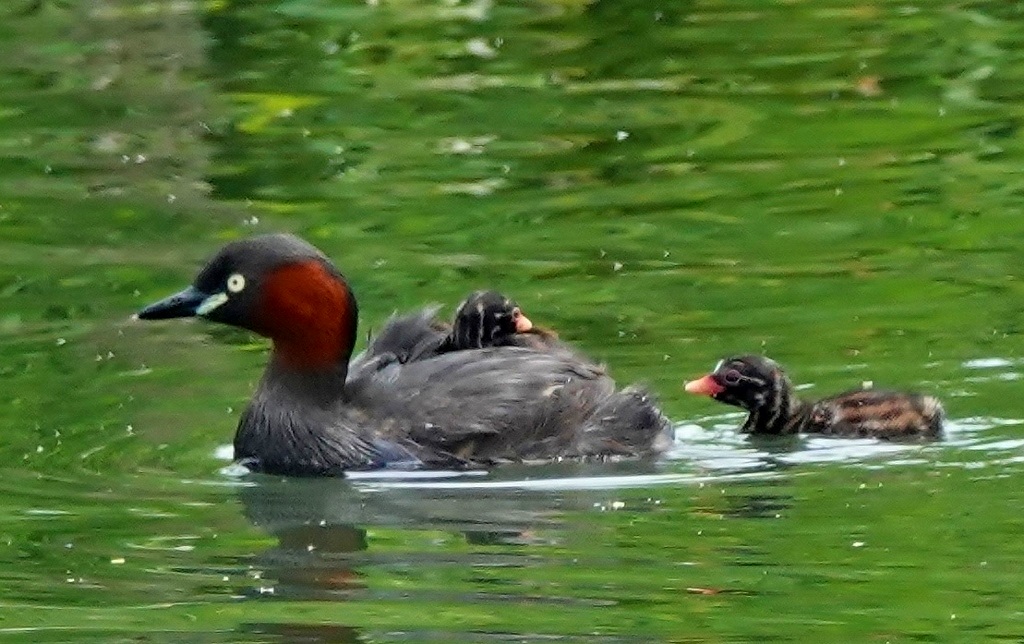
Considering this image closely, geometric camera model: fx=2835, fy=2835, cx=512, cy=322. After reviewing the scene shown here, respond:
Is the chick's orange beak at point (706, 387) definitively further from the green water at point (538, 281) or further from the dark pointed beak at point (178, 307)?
the dark pointed beak at point (178, 307)

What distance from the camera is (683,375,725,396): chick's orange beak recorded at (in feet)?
33.9

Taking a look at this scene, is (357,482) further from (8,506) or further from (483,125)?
(483,125)

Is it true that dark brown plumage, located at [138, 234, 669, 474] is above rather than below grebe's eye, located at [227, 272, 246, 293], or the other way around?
below

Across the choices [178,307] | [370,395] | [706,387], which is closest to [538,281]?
[706,387]

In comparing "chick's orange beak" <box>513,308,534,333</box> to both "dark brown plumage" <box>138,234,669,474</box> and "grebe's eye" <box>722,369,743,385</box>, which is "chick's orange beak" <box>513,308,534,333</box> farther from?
"grebe's eye" <box>722,369,743,385</box>

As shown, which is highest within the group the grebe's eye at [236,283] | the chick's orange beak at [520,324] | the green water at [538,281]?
the grebe's eye at [236,283]

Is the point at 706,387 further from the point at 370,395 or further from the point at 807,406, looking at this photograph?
the point at 370,395

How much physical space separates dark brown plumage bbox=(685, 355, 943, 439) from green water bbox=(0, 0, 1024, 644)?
0.08 metres

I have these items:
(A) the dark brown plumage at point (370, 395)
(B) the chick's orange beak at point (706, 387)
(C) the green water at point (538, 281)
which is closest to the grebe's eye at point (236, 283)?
(A) the dark brown plumage at point (370, 395)

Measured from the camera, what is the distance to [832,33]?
18328mm

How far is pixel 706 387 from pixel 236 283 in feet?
5.75

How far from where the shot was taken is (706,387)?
34.0ft

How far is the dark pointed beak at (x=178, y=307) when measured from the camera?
33.6 feet

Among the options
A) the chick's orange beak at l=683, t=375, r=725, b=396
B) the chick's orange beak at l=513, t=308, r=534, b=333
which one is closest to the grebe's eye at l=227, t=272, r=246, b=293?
the chick's orange beak at l=513, t=308, r=534, b=333
